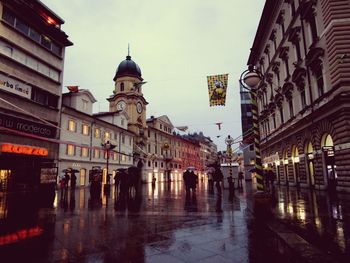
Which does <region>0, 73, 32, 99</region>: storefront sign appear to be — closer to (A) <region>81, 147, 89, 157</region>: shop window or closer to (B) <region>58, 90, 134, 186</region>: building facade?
(B) <region>58, 90, 134, 186</region>: building facade

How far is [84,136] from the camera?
118 ft

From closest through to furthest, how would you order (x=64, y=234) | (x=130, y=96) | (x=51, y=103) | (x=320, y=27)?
1. (x=64, y=234)
2. (x=320, y=27)
3. (x=51, y=103)
4. (x=130, y=96)

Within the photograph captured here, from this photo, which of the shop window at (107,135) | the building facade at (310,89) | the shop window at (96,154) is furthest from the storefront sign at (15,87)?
the building facade at (310,89)

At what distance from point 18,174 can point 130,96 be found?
99.2 ft

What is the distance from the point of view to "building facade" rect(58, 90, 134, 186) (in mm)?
32188

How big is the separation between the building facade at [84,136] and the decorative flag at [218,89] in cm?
1562

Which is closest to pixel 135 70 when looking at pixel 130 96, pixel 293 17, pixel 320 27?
pixel 130 96

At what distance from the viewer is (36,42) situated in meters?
27.8

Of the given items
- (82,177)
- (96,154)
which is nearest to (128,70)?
(96,154)

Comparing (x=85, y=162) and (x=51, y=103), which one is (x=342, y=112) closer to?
(x=51, y=103)

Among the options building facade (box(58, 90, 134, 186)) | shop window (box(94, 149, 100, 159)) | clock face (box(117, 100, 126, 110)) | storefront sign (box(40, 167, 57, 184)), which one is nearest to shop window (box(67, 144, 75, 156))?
building facade (box(58, 90, 134, 186))

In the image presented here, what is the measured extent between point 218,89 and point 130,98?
117ft

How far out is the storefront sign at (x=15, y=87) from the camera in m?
23.5

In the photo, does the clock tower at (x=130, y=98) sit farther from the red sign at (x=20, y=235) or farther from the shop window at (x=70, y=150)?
the red sign at (x=20, y=235)
